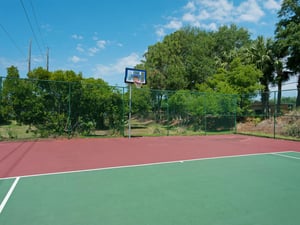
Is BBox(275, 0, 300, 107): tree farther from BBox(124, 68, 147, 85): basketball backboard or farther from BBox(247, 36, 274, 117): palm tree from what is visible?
BBox(124, 68, 147, 85): basketball backboard

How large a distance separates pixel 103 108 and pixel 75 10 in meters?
5.20

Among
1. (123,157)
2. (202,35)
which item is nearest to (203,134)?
(123,157)

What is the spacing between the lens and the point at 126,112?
33.9 ft

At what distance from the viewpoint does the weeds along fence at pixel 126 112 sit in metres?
8.44

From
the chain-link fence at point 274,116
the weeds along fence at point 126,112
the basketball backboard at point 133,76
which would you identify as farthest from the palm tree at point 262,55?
the basketball backboard at point 133,76

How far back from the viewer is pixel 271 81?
1880 centimetres

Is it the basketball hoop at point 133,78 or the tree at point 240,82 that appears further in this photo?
the tree at point 240,82

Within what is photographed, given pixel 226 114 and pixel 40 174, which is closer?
pixel 40 174

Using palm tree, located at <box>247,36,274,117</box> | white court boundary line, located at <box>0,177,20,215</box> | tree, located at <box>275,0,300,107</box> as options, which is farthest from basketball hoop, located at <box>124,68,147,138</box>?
tree, located at <box>275,0,300,107</box>

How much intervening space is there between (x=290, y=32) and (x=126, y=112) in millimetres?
15050

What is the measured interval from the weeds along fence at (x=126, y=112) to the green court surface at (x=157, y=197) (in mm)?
5458

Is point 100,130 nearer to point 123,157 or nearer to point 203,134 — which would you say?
point 123,157

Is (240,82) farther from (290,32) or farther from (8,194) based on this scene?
(8,194)

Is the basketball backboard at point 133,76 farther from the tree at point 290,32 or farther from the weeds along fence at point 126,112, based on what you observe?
the tree at point 290,32
